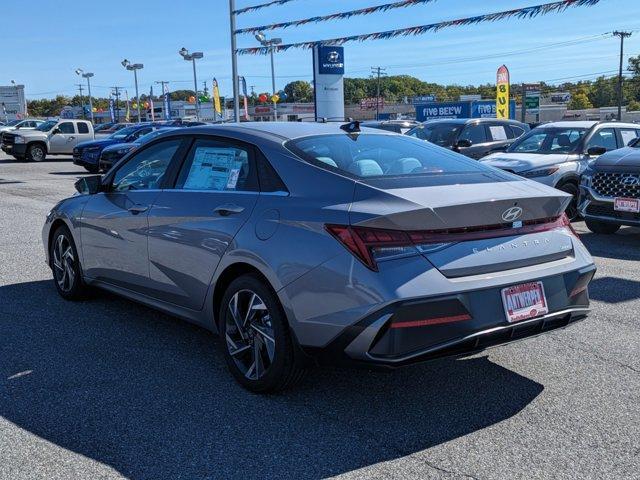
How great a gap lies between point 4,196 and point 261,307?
14.0 m

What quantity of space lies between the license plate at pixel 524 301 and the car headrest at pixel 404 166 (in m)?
0.98

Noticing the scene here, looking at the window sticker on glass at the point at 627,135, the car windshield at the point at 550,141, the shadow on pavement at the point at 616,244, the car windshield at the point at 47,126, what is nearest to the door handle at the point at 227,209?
the shadow on pavement at the point at 616,244

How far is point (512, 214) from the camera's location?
363cm

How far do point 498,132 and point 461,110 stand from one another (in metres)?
30.0

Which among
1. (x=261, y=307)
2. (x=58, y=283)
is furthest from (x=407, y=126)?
(x=261, y=307)

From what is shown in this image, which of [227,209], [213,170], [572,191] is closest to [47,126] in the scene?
[572,191]

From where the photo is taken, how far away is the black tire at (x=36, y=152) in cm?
2880

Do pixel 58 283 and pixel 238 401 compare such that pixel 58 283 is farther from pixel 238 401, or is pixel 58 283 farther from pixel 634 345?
pixel 634 345

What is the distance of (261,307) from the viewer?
3881 mm

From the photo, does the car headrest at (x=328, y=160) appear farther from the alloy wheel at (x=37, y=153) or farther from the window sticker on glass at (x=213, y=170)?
the alloy wheel at (x=37, y=153)

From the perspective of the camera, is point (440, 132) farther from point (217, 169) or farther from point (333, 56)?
point (217, 169)

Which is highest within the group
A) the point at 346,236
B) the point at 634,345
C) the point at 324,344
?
the point at 346,236

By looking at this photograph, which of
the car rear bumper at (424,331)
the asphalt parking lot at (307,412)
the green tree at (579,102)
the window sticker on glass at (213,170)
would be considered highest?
the green tree at (579,102)

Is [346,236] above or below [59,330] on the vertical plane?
above
